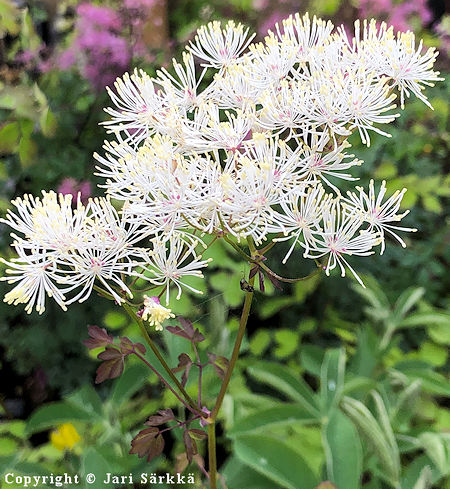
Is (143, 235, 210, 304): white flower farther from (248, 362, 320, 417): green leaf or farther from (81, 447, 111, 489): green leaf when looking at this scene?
(248, 362, 320, 417): green leaf

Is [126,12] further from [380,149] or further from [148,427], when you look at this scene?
[148,427]

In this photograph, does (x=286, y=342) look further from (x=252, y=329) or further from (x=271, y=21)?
(x=271, y=21)

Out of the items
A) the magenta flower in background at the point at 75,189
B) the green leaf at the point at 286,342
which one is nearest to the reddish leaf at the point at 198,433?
the magenta flower in background at the point at 75,189

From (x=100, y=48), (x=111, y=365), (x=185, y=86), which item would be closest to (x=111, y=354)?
(x=111, y=365)

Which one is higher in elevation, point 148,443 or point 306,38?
point 306,38

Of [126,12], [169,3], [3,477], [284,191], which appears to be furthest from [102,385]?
[169,3]
